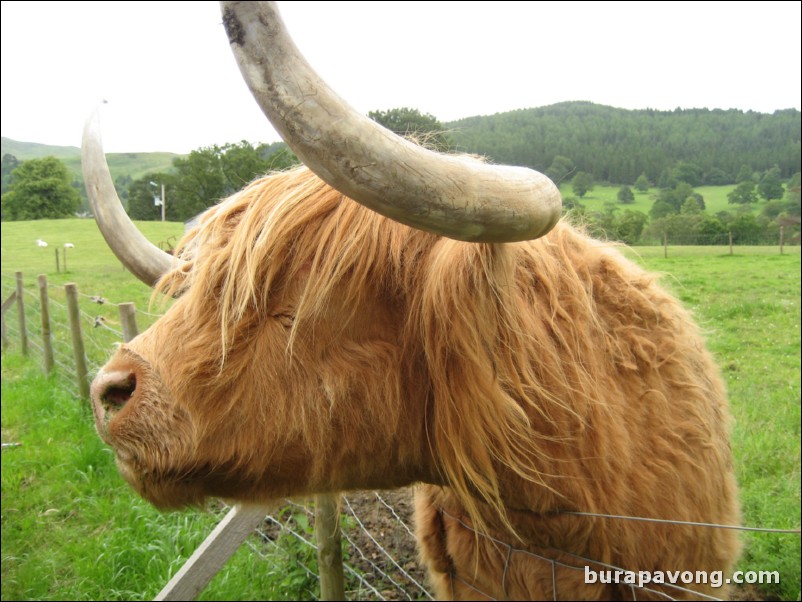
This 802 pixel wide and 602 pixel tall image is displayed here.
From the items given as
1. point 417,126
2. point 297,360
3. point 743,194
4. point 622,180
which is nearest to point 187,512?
point 297,360

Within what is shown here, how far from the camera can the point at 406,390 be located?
1626mm

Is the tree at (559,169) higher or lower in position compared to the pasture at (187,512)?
higher

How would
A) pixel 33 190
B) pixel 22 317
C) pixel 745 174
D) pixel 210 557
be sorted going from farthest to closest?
1. pixel 22 317
2. pixel 33 190
3. pixel 745 174
4. pixel 210 557

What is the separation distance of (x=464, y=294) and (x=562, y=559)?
43.3 inches

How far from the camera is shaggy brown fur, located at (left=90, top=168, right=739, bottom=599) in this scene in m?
1.52

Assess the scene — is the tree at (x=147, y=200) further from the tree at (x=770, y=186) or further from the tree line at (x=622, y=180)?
the tree at (x=770, y=186)

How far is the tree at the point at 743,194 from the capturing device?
3.58 meters

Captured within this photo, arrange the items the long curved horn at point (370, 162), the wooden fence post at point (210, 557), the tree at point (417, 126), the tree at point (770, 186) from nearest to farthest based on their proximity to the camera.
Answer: the long curved horn at point (370, 162) < the tree at point (417, 126) < the wooden fence post at point (210, 557) < the tree at point (770, 186)

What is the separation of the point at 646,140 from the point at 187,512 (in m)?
4.53

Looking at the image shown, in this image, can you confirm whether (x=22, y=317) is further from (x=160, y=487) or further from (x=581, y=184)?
(x=581, y=184)

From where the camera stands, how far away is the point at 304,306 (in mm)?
1537

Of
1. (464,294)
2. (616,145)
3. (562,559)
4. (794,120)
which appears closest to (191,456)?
(464,294)

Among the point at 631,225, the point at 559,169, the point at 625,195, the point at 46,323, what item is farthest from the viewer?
the point at 46,323

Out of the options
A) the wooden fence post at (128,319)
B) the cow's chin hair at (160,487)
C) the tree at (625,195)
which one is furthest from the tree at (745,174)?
the wooden fence post at (128,319)
